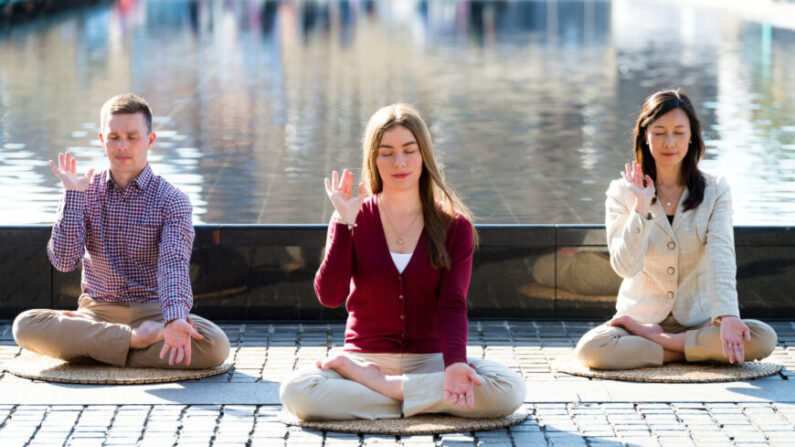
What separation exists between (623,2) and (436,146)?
37.3 metres

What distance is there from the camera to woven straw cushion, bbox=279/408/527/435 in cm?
501

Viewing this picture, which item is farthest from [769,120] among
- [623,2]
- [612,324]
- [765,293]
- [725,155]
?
[623,2]

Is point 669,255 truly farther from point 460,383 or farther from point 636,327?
point 460,383

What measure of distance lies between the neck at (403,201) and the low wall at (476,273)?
162cm

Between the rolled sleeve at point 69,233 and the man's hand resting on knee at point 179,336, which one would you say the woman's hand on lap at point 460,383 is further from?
the rolled sleeve at point 69,233

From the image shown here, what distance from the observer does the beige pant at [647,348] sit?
5.88m

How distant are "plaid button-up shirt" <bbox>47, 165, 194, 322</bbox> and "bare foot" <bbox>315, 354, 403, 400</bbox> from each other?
926 millimetres

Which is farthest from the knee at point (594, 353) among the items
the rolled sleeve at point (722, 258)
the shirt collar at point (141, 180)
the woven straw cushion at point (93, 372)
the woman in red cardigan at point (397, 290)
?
the shirt collar at point (141, 180)

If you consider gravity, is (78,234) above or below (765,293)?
above

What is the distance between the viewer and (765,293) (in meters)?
6.93

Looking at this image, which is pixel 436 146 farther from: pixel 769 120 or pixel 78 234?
pixel 78 234

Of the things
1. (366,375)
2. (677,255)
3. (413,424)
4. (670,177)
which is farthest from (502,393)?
(670,177)

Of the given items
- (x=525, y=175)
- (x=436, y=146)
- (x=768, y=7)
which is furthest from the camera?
(x=768, y=7)

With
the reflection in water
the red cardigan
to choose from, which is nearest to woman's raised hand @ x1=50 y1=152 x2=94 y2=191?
the red cardigan
